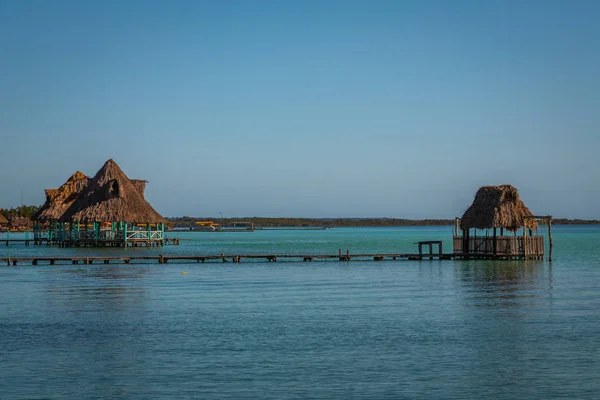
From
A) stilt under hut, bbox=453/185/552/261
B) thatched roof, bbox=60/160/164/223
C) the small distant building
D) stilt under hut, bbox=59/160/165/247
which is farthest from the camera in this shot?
the small distant building

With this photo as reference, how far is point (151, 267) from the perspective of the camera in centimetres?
5625

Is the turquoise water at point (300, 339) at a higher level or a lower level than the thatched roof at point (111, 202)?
lower

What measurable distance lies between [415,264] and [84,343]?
3779 cm

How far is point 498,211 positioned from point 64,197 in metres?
58.6

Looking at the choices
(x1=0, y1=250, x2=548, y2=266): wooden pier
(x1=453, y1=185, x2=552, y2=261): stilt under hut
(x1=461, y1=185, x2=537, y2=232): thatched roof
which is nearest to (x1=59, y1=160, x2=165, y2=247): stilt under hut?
(x1=0, y1=250, x2=548, y2=266): wooden pier

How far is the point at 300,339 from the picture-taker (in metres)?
24.2

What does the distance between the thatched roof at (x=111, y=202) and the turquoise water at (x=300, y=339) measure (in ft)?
122

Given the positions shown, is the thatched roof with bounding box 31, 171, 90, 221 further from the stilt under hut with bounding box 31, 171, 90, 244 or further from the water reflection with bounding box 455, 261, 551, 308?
the water reflection with bounding box 455, 261, 551, 308

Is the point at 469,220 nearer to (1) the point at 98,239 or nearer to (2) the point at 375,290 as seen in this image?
(2) the point at 375,290

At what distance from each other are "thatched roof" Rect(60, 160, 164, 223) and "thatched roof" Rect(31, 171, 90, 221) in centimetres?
932

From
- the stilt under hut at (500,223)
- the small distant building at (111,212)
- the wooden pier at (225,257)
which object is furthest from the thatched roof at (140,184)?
the stilt under hut at (500,223)

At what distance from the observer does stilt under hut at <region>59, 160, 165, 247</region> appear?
270ft

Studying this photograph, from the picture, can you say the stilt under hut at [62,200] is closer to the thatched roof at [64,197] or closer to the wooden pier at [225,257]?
the thatched roof at [64,197]

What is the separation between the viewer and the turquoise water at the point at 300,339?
18.2 m
